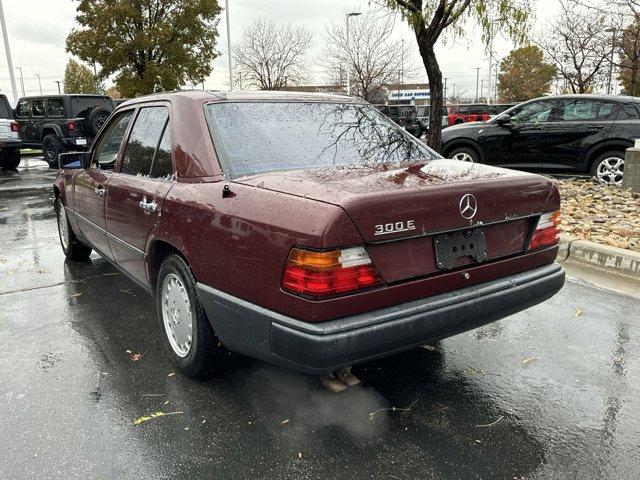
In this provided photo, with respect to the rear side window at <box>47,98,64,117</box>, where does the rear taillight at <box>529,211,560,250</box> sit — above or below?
below

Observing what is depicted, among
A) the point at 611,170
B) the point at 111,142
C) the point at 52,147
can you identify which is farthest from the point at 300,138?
the point at 52,147

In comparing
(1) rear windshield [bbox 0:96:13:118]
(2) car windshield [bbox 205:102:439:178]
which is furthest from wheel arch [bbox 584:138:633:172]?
(1) rear windshield [bbox 0:96:13:118]

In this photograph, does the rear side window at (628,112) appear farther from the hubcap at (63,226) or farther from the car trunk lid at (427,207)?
the hubcap at (63,226)

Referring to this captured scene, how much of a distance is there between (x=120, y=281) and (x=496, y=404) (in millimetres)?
3653

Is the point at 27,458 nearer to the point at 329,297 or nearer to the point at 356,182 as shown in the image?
the point at 329,297

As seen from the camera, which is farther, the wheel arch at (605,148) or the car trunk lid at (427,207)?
the wheel arch at (605,148)

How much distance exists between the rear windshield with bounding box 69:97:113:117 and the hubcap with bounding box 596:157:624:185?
1374 cm

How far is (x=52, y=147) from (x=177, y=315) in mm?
14631

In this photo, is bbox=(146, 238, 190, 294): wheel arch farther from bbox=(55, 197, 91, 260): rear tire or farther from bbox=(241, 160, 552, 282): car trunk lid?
bbox=(55, 197, 91, 260): rear tire

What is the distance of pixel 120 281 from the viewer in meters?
5.15

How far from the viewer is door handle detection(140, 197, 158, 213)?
10.6 ft

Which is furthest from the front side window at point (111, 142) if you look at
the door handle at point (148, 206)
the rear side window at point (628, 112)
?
the rear side window at point (628, 112)

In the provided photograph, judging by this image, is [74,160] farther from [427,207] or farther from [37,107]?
[37,107]

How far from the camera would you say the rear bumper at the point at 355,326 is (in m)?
2.29
